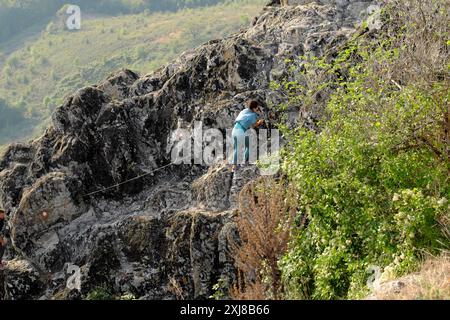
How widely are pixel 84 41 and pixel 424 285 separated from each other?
421 feet

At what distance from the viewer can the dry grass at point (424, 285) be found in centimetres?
696

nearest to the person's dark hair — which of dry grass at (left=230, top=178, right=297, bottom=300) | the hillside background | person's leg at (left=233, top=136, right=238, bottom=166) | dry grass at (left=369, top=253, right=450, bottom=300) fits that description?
person's leg at (left=233, top=136, right=238, bottom=166)

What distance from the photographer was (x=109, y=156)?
15.6 meters

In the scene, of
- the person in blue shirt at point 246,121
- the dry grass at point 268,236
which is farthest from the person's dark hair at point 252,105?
the dry grass at point 268,236

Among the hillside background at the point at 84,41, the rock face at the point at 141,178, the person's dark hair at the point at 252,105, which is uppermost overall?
the person's dark hair at the point at 252,105

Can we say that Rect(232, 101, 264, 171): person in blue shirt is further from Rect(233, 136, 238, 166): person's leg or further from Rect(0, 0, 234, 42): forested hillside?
Rect(0, 0, 234, 42): forested hillside

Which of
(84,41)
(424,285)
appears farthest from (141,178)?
(84,41)

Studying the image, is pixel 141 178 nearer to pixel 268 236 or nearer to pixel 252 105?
pixel 252 105

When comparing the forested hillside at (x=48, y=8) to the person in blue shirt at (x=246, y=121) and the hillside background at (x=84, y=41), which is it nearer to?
the hillside background at (x=84, y=41)

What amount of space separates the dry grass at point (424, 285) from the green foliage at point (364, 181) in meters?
0.79

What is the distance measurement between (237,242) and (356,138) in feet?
10.5

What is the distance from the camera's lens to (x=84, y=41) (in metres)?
130

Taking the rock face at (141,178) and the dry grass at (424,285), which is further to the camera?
the rock face at (141,178)
